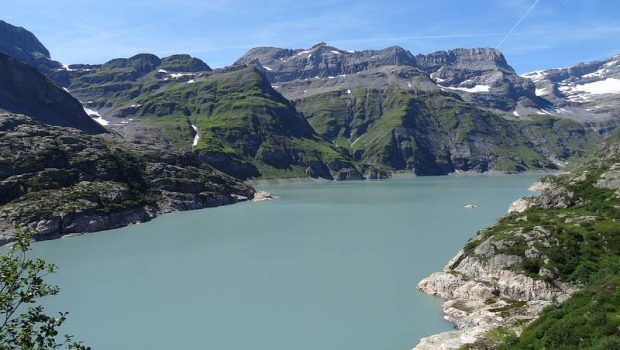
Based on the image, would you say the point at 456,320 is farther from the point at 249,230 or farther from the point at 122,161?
the point at 122,161

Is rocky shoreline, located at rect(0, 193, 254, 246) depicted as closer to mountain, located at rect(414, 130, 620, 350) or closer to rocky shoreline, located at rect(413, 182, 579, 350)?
rocky shoreline, located at rect(413, 182, 579, 350)

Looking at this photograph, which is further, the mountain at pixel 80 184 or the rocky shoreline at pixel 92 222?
the mountain at pixel 80 184

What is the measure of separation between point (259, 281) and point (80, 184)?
328 ft

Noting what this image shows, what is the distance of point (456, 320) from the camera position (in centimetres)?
5009

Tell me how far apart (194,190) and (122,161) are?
27926mm

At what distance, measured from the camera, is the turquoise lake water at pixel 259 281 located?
49.5 m

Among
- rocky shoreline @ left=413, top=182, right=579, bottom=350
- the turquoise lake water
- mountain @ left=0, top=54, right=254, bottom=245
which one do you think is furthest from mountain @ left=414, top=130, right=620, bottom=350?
mountain @ left=0, top=54, right=254, bottom=245

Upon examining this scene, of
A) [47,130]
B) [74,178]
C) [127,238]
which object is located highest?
[47,130]

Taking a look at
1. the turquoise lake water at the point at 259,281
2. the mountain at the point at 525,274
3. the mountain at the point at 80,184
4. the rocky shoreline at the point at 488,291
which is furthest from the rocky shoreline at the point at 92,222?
the mountain at the point at 525,274

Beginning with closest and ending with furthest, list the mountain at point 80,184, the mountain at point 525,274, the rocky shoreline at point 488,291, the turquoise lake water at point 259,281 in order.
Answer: the mountain at point 525,274 < the rocky shoreline at point 488,291 < the turquoise lake water at point 259,281 < the mountain at point 80,184

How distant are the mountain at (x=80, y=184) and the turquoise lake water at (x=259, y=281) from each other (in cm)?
944

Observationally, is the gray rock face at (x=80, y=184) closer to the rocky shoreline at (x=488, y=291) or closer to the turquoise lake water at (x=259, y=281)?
the turquoise lake water at (x=259, y=281)

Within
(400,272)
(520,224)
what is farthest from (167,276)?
(520,224)

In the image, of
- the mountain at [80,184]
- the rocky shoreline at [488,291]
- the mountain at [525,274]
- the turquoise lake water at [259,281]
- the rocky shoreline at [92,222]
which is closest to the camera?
the mountain at [525,274]
